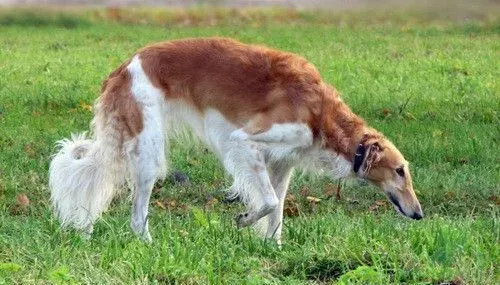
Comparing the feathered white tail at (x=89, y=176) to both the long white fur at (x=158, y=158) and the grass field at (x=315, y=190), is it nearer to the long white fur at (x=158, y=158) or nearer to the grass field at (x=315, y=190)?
the long white fur at (x=158, y=158)

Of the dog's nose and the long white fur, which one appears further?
the long white fur

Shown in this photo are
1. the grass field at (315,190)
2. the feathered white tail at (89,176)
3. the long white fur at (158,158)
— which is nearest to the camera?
the grass field at (315,190)

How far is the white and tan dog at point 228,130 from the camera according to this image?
20.4ft

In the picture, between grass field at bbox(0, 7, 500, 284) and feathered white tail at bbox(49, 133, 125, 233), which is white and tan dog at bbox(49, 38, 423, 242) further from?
grass field at bbox(0, 7, 500, 284)

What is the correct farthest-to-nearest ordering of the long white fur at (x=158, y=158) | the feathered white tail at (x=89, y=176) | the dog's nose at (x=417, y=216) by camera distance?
1. the feathered white tail at (x=89, y=176)
2. the long white fur at (x=158, y=158)
3. the dog's nose at (x=417, y=216)

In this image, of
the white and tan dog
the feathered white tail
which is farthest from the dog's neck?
the feathered white tail

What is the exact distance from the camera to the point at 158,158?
21.1 feet

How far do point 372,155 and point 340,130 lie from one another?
27cm

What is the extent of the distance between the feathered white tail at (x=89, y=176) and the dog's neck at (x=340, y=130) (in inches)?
56.6

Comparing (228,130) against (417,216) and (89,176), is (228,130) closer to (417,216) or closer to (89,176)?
(89,176)

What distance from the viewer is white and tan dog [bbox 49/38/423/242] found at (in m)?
6.21

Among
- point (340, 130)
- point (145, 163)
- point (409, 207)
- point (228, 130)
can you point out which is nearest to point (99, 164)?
point (145, 163)

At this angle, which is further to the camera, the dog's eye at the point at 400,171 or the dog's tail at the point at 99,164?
the dog's tail at the point at 99,164

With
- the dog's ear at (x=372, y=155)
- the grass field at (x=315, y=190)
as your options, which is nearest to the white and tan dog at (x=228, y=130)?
the dog's ear at (x=372, y=155)
